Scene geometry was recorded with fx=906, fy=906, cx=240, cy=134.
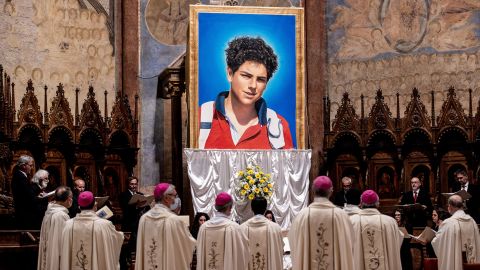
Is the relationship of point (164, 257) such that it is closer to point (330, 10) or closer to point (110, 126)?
point (110, 126)

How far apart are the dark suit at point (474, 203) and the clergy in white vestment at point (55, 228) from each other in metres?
8.18

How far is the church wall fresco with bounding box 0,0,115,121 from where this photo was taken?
1977 cm

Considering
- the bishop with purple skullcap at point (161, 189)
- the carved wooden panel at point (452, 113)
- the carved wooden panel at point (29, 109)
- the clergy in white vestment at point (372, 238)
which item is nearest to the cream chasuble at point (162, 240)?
the bishop with purple skullcap at point (161, 189)

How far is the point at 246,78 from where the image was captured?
66.6 feet

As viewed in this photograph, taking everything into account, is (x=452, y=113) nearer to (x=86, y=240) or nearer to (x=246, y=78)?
(x=246, y=78)

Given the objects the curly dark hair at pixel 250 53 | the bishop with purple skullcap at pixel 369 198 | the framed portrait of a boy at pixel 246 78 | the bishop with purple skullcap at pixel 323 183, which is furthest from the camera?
the curly dark hair at pixel 250 53

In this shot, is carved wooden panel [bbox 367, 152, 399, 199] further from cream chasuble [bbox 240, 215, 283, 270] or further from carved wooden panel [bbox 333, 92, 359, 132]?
cream chasuble [bbox 240, 215, 283, 270]

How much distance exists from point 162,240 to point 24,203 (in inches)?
136

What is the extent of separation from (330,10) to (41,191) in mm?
10355

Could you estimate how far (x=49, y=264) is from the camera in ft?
41.9

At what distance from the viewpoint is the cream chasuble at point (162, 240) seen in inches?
480

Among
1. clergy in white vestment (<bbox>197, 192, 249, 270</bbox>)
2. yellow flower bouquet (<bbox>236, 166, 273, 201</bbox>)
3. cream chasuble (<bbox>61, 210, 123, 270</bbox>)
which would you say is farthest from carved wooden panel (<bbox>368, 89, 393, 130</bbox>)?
cream chasuble (<bbox>61, 210, 123, 270</bbox>)

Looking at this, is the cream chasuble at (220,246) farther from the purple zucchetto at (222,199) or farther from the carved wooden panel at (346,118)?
the carved wooden panel at (346,118)

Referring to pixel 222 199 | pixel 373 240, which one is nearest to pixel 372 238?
pixel 373 240
